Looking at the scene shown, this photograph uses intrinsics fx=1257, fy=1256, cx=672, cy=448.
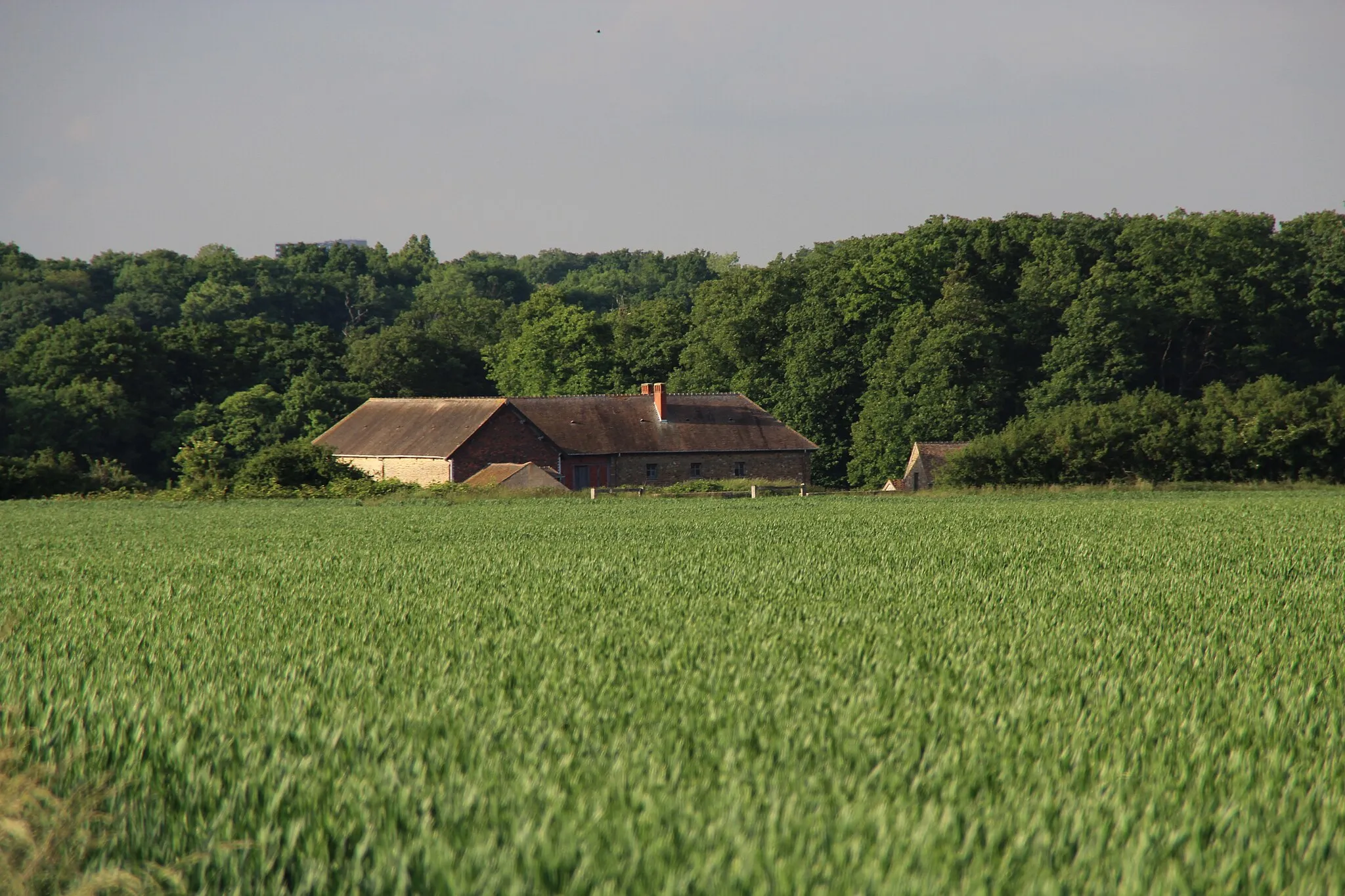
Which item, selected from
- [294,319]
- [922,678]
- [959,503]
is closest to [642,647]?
[922,678]

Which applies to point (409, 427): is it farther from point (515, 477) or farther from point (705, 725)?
point (705, 725)

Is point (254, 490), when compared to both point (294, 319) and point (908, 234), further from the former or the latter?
point (294, 319)

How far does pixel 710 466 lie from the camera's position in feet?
205

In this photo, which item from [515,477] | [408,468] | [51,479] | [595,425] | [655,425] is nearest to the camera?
[51,479]

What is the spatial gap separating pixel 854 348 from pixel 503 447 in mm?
23616

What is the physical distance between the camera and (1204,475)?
151ft

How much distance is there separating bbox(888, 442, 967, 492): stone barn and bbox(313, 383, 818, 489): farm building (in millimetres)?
5675

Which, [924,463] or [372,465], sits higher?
[924,463]

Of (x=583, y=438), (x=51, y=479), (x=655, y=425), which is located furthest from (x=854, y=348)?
(x=51, y=479)

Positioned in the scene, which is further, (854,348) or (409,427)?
(854,348)

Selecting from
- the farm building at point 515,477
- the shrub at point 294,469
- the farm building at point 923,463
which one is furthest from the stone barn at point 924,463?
the shrub at point 294,469

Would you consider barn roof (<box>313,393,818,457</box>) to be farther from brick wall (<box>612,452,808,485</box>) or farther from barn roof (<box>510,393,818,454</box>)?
brick wall (<box>612,452,808,485</box>)

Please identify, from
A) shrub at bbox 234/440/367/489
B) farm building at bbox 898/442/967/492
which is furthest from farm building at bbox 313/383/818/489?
shrub at bbox 234/440/367/489

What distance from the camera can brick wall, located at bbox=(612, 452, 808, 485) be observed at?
6166 cm
